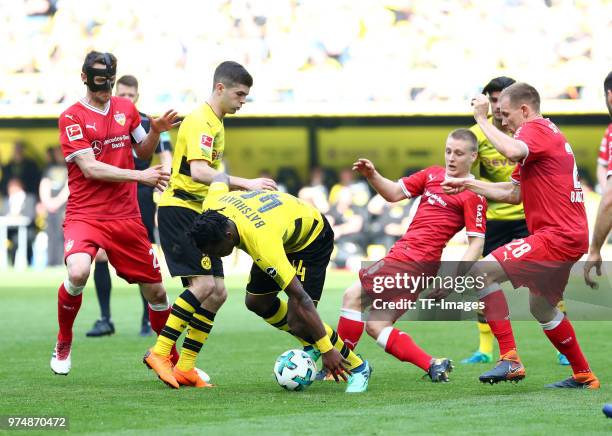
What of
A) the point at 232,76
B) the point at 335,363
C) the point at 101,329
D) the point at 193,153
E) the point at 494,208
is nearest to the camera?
the point at 335,363

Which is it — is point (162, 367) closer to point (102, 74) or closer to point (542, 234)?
point (102, 74)

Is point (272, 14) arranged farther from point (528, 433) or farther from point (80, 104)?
point (528, 433)

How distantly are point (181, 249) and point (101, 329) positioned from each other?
3.66 m

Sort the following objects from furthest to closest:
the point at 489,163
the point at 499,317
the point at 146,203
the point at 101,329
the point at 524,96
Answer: the point at 101,329 → the point at 146,203 → the point at 489,163 → the point at 499,317 → the point at 524,96

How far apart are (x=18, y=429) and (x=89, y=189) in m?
2.65

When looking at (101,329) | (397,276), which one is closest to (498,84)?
(397,276)

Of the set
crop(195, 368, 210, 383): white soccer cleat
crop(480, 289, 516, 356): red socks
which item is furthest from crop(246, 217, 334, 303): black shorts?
crop(480, 289, 516, 356): red socks

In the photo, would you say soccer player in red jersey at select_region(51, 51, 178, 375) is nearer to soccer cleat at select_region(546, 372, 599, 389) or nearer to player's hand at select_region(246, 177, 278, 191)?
player's hand at select_region(246, 177, 278, 191)

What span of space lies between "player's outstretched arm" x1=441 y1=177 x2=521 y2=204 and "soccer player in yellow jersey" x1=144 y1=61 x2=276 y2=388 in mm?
1093

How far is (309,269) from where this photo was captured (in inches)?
297

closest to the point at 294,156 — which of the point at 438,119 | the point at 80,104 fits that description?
the point at 438,119

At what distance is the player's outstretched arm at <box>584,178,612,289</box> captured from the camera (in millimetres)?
6773

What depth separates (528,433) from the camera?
5527 mm

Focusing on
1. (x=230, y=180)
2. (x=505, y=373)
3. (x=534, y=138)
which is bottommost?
(x=505, y=373)
